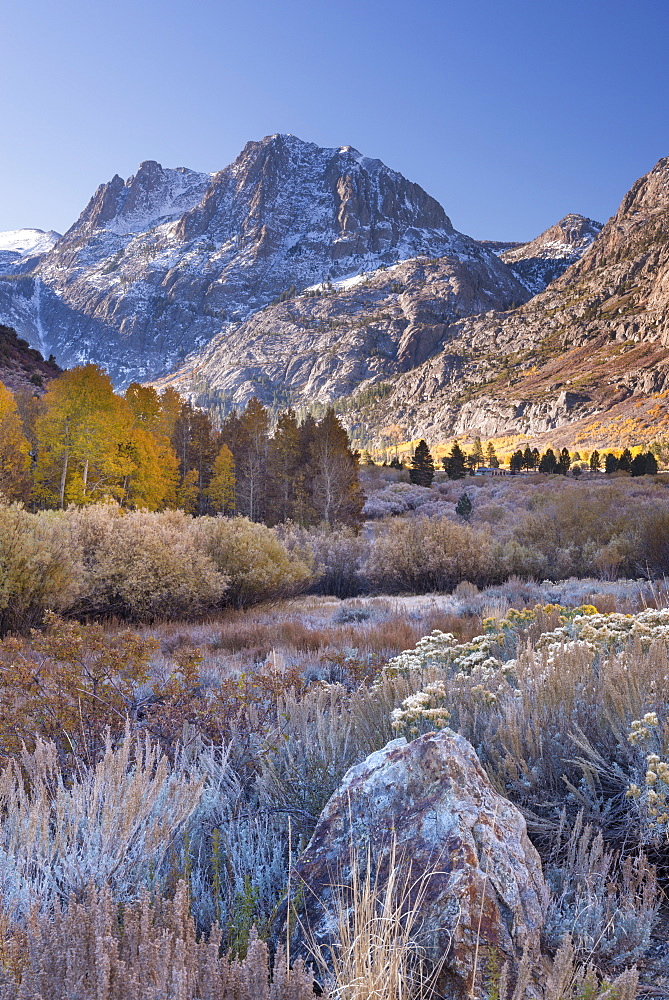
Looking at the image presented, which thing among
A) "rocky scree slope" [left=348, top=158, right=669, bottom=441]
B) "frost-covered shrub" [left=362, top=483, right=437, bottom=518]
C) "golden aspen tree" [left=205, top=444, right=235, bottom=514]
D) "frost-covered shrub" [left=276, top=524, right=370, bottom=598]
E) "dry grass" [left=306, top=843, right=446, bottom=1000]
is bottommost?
"frost-covered shrub" [left=276, top=524, right=370, bottom=598]

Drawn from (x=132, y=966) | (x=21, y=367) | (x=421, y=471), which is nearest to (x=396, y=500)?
(x=421, y=471)

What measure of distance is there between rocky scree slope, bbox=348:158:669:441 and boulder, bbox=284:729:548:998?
115617 millimetres

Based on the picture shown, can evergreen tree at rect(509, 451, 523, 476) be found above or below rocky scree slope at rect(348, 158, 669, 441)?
below

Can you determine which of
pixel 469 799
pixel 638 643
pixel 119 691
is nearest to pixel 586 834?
pixel 469 799

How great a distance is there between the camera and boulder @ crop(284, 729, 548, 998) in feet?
5.17

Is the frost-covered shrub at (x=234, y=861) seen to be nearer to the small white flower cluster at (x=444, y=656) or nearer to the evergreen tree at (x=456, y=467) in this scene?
the small white flower cluster at (x=444, y=656)

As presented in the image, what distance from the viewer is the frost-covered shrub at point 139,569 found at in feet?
30.5

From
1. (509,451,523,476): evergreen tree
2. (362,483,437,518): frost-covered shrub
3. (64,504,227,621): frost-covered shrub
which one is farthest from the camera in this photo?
(509,451,523,476): evergreen tree

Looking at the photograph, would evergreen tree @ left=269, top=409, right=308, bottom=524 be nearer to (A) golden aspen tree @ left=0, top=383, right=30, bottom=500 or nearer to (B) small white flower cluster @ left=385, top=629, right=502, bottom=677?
(A) golden aspen tree @ left=0, top=383, right=30, bottom=500

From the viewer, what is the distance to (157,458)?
77.4 feet

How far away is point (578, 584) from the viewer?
1078cm

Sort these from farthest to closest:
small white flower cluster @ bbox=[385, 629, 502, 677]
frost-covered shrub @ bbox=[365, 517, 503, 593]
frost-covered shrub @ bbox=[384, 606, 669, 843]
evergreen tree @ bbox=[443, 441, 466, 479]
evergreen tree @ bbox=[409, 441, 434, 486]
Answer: evergreen tree @ bbox=[443, 441, 466, 479] → evergreen tree @ bbox=[409, 441, 434, 486] → frost-covered shrub @ bbox=[365, 517, 503, 593] → small white flower cluster @ bbox=[385, 629, 502, 677] → frost-covered shrub @ bbox=[384, 606, 669, 843]

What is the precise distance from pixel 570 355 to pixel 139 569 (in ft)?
499

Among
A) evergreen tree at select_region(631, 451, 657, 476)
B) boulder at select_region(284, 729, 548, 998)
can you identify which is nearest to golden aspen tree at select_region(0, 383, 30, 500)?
boulder at select_region(284, 729, 548, 998)
